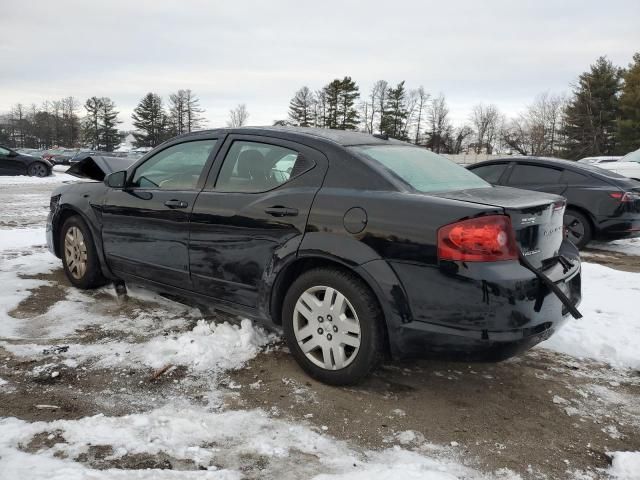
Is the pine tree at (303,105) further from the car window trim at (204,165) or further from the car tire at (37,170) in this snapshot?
the car window trim at (204,165)

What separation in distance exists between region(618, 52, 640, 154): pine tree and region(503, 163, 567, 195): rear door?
37236 millimetres

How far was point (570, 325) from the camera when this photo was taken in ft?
13.6

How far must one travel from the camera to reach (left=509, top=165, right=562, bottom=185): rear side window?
7.99 meters

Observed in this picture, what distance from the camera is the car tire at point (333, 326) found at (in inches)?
113

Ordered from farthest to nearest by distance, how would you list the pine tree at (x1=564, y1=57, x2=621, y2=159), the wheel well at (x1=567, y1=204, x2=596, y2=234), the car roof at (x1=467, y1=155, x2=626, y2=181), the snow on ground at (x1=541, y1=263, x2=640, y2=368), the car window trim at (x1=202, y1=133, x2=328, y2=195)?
the pine tree at (x1=564, y1=57, x2=621, y2=159) → the car roof at (x1=467, y1=155, x2=626, y2=181) → the wheel well at (x1=567, y1=204, x2=596, y2=234) → the snow on ground at (x1=541, y1=263, x2=640, y2=368) → the car window trim at (x1=202, y1=133, x2=328, y2=195)

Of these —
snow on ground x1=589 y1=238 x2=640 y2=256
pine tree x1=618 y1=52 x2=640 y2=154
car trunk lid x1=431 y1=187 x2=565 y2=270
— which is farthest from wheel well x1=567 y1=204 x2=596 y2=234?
pine tree x1=618 y1=52 x2=640 y2=154

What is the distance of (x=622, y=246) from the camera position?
8367 millimetres

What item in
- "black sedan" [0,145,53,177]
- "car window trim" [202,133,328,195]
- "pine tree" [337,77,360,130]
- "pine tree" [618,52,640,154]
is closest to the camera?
"car window trim" [202,133,328,195]

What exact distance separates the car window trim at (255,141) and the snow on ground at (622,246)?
6.53 meters

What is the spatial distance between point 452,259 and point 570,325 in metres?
2.10

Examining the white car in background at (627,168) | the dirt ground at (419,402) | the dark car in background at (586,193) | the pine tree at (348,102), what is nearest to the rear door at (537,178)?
the dark car in background at (586,193)

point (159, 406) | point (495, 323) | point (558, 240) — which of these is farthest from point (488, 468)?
point (159, 406)

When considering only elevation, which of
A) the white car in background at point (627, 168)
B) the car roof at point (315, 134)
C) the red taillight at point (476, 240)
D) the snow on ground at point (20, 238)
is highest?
the white car in background at point (627, 168)

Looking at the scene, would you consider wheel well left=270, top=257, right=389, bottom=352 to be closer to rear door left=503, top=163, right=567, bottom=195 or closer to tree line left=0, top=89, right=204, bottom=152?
rear door left=503, top=163, right=567, bottom=195
